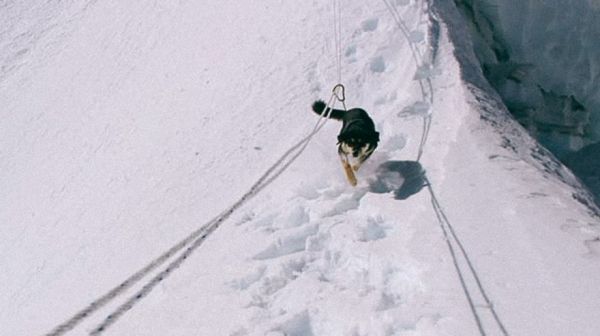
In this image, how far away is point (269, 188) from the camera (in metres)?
6.49

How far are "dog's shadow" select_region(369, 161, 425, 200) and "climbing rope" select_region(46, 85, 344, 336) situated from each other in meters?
0.88

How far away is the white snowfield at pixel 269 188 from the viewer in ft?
15.5

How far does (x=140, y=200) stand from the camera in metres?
7.13

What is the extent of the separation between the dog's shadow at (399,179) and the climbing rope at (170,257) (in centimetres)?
88

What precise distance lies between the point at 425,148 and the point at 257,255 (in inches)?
79.1

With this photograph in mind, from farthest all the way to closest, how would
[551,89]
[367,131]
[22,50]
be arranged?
[551,89] < [22,50] < [367,131]

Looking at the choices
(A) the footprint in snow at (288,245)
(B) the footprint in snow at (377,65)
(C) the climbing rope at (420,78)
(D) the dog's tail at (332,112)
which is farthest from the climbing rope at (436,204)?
(A) the footprint in snow at (288,245)

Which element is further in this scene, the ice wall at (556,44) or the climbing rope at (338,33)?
the ice wall at (556,44)

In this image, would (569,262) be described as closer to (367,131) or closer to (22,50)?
(367,131)

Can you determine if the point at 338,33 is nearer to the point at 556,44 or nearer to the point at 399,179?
the point at 399,179

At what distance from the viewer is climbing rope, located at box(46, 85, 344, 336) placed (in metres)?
5.25

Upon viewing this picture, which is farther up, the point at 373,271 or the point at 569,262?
the point at 373,271

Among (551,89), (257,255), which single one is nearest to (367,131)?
(257,255)

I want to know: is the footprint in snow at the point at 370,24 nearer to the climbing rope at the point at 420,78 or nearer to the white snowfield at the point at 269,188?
the white snowfield at the point at 269,188
